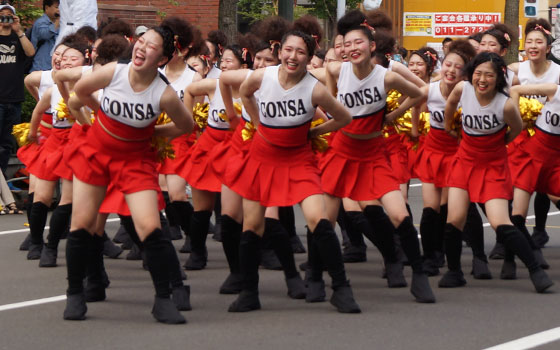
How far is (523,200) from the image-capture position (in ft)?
30.4

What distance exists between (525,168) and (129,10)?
14413mm

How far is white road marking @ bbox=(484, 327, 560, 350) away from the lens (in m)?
6.58

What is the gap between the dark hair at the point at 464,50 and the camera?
9.17 meters

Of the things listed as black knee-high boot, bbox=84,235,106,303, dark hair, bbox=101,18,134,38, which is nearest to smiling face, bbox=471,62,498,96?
black knee-high boot, bbox=84,235,106,303

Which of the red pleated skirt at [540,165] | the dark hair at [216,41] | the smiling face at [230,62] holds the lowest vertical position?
the red pleated skirt at [540,165]

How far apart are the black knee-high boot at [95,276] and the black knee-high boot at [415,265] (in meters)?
2.08

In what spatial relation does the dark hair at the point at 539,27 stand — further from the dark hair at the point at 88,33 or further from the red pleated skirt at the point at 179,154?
the dark hair at the point at 88,33

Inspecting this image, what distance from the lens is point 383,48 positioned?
949 centimetres

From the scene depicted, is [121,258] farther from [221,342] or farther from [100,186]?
[221,342]

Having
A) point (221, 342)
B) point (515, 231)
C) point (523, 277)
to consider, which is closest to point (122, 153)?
point (221, 342)

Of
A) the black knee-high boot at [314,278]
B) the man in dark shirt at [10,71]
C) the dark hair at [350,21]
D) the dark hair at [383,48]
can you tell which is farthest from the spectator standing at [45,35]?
the black knee-high boot at [314,278]

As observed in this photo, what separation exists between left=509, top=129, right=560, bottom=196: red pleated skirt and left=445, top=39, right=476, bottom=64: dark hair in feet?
2.75

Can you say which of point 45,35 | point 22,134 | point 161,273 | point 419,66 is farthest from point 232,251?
point 45,35

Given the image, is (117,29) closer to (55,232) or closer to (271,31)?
(271,31)
